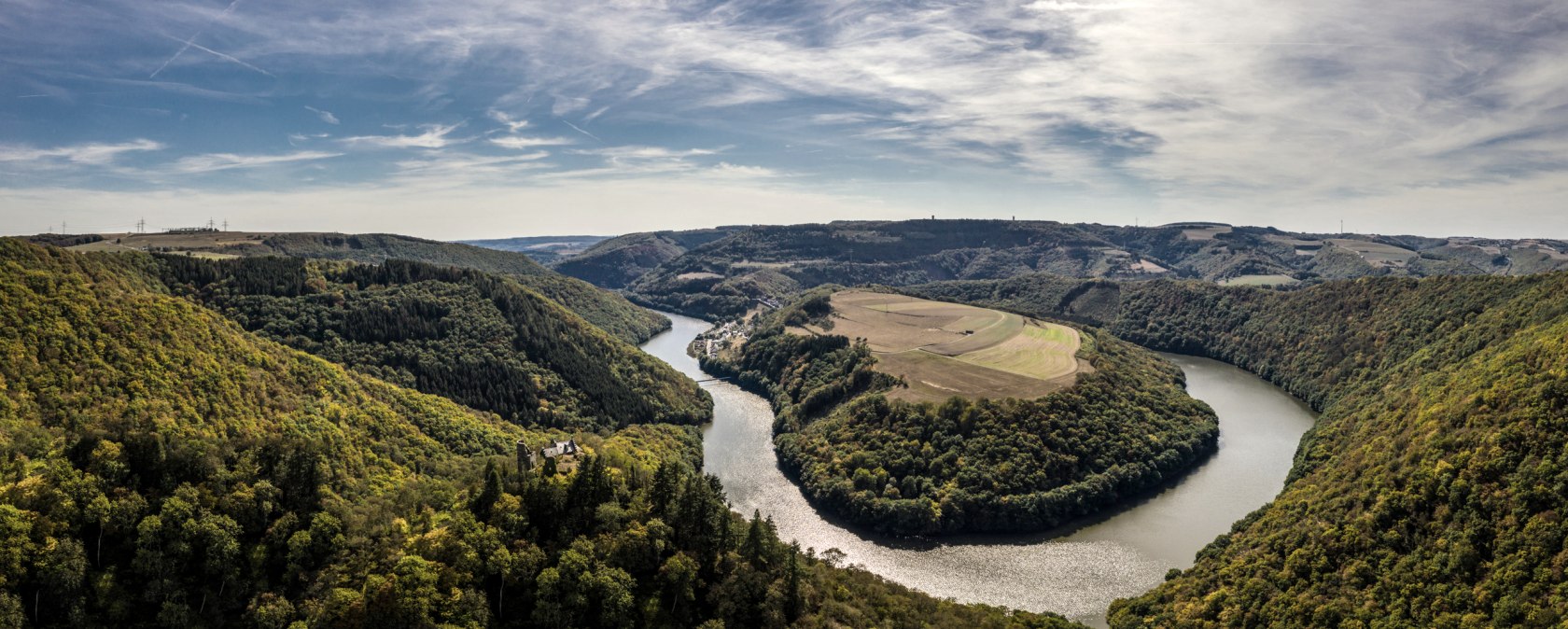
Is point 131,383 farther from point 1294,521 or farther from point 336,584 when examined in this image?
point 1294,521

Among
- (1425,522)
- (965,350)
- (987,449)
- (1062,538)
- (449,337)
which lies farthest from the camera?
(965,350)

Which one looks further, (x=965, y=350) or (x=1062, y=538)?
(x=965, y=350)

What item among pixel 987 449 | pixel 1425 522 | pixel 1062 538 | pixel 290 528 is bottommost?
pixel 1062 538

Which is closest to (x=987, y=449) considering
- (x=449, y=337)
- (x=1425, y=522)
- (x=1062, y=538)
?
(x=1062, y=538)

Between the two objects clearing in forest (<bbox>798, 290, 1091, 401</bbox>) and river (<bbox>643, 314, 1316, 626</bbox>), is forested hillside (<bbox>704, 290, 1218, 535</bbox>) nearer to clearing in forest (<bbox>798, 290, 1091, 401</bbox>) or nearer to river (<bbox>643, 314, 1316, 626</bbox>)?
river (<bbox>643, 314, 1316, 626</bbox>)

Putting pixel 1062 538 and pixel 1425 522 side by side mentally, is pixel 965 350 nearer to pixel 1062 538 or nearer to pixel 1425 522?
pixel 1062 538

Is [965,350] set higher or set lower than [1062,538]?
higher

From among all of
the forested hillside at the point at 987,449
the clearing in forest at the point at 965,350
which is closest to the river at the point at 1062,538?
the forested hillside at the point at 987,449
